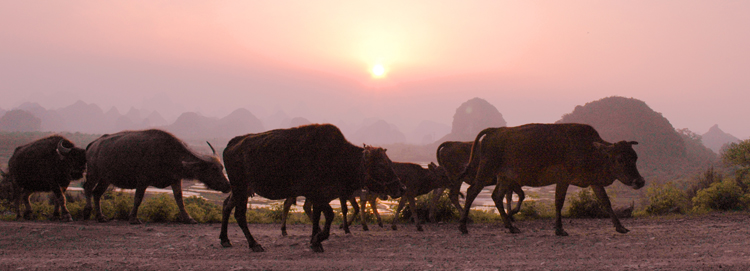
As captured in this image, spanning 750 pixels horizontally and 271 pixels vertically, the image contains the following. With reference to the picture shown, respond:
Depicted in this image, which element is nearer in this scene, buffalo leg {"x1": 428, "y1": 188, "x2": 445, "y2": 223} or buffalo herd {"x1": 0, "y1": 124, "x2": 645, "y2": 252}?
buffalo herd {"x1": 0, "y1": 124, "x2": 645, "y2": 252}

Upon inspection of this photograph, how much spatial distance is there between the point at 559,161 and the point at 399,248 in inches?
164

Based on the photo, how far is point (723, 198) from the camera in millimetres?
11852

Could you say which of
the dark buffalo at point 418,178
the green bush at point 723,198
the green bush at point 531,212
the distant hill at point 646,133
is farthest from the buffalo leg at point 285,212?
the distant hill at point 646,133

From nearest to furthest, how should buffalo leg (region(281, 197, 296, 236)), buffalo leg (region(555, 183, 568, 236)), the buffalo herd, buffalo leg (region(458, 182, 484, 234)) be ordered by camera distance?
the buffalo herd < buffalo leg (region(555, 183, 568, 236)) < buffalo leg (region(281, 197, 296, 236)) < buffalo leg (region(458, 182, 484, 234))

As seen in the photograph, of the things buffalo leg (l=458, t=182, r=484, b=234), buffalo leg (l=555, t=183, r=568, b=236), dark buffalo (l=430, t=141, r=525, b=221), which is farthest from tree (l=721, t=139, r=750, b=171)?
buffalo leg (l=458, t=182, r=484, b=234)

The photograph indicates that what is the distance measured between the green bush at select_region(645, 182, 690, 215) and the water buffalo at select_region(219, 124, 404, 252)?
9274mm

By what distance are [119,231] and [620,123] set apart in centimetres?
6797

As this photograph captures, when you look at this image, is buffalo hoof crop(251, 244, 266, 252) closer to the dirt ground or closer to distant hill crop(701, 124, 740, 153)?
the dirt ground

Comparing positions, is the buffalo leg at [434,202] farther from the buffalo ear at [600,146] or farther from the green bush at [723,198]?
the green bush at [723,198]

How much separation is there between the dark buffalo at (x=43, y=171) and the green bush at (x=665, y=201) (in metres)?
16.4

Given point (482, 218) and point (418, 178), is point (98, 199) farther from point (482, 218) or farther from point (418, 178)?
point (482, 218)

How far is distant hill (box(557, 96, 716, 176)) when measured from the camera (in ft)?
182

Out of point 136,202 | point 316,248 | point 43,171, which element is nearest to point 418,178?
point 316,248

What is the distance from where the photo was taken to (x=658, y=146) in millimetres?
58688
